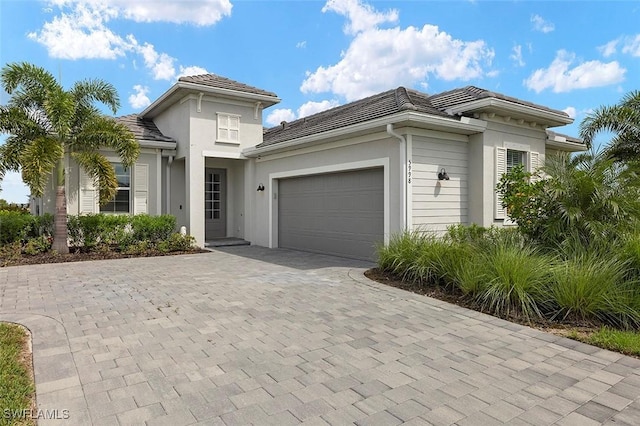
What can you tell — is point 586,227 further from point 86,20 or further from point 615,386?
point 86,20

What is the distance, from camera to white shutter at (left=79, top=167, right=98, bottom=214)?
11914 millimetres

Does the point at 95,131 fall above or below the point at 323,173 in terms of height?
above

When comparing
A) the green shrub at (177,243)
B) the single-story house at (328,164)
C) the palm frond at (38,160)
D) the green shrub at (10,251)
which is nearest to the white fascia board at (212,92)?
the single-story house at (328,164)

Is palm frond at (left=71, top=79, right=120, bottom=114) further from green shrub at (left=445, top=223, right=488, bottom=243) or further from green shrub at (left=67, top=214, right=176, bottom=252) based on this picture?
green shrub at (left=445, top=223, right=488, bottom=243)

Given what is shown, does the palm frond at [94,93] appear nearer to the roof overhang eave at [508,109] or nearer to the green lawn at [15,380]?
the green lawn at [15,380]

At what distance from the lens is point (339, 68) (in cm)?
1664

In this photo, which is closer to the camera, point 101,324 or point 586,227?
point 101,324

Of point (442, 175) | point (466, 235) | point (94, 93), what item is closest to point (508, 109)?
point (442, 175)

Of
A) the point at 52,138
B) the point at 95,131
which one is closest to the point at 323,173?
the point at 95,131

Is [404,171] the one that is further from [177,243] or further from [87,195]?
[87,195]

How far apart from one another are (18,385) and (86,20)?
8683 millimetres

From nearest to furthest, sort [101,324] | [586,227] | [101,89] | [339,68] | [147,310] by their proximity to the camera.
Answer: [101,324]
[147,310]
[586,227]
[101,89]
[339,68]

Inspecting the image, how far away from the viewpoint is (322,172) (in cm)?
1087

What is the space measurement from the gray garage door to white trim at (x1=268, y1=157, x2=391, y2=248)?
0.19 metres
